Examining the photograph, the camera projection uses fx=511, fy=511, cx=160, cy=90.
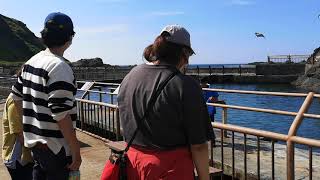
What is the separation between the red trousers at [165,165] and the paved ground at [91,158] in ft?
14.4

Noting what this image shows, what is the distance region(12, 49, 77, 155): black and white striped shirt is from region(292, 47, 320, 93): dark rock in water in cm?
5393

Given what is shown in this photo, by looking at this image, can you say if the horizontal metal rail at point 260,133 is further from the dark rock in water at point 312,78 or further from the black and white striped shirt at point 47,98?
the dark rock in water at point 312,78

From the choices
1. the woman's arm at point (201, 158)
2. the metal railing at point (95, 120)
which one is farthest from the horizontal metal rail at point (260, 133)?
the metal railing at point (95, 120)

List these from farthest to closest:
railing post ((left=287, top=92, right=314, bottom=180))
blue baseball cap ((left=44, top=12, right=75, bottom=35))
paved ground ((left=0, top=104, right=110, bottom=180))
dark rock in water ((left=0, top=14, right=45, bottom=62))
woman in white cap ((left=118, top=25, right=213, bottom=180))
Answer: dark rock in water ((left=0, top=14, right=45, bottom=62))
paved ground ((left=0, top=104, right=110, bottom=180))
railing post ((left=287, top=92, right=314, bottom=180))
blue baseball cap ((left=44, top=12, right=75, bottom=35))
woman in white cap ((left=118, top=25, right=213, bottom=180))

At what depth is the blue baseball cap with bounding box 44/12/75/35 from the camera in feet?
11.5

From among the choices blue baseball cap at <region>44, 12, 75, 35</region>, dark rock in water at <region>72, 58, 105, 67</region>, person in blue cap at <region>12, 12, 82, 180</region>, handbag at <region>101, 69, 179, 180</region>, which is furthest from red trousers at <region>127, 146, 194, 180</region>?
dark rock in water at <region>72, 58, 105, 67</region>

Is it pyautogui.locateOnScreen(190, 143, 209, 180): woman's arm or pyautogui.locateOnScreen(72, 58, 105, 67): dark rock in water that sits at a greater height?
pyautogui.locateOnScreen(190, 143, 209, 180): woman's arm

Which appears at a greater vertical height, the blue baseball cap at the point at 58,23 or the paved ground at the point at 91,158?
the blue baseball cap at the point at 58,23

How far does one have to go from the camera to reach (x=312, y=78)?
57.7 m

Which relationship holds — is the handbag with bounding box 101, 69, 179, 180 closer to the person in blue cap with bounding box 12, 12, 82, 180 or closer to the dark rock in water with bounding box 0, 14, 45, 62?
the person in blue cap with bounding box 12, 12, 82, 180

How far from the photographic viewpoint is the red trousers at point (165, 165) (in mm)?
3020

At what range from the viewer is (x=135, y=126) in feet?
10.3

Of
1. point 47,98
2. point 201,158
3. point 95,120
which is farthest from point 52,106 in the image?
point 95,120

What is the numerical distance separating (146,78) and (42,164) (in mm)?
995
